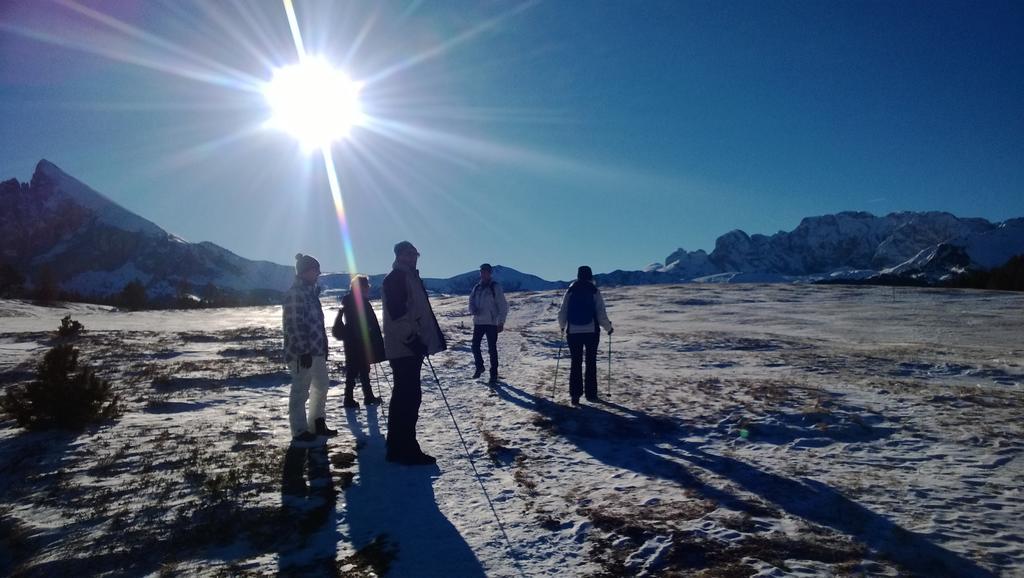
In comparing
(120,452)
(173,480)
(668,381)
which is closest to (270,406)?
(120,452)

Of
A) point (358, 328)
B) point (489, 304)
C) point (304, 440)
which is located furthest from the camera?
point (489, 304)

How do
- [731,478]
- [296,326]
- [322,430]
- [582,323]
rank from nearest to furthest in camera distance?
[731,478], [296,326], [322,430], [582,323]

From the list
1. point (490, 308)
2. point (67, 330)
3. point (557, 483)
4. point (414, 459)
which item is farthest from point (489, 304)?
point (67, 330)

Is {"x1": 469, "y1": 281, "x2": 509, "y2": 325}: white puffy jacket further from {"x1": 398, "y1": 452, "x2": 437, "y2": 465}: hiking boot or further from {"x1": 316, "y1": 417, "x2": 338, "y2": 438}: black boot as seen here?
{"x1": 398, "y1": 452, "x2": 437, "y2": 465}: hiking boot

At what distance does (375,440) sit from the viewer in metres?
7.88

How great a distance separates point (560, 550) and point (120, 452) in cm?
605

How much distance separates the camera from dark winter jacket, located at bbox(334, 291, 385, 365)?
9.80m

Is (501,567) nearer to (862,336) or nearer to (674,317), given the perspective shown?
(862,336)

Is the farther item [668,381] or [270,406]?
[668,381]

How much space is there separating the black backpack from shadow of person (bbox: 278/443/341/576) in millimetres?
5179

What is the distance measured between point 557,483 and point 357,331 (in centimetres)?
555

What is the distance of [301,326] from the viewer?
24.3ft

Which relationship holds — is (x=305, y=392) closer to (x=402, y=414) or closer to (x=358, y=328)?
(x=402, y=414)

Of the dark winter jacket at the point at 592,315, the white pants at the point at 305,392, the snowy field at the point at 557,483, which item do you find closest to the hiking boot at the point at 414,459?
the snowy field at the point at 557,483
